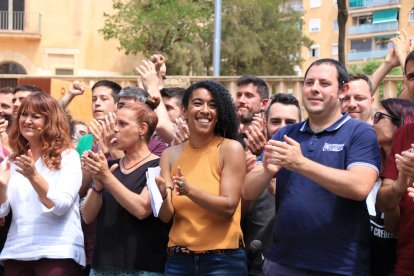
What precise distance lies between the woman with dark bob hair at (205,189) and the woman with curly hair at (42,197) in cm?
67

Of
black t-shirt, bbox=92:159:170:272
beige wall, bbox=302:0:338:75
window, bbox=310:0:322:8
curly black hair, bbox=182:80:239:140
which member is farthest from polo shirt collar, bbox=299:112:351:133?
window, bbox=310:0:322:8

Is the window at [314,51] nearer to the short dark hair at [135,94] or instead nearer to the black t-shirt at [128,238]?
the short dark hair at [135,94]

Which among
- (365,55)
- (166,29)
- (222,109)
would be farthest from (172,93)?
(365,55)

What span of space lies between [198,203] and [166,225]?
1.78 feet

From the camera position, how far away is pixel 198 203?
388cm

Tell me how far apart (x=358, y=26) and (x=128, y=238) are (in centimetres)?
5539

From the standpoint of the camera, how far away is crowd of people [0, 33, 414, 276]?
3.65 m

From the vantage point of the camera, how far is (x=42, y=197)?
4297 mm

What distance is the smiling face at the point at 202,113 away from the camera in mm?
4172

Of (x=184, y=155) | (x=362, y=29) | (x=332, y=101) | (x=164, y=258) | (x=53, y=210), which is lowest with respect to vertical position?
(x=164, y=258)

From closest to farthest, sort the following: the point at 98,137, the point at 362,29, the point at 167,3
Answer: the point at 98,137 → the point at 167,3 → the point at 362,29

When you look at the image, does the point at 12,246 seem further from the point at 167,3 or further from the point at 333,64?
the point at 167,3

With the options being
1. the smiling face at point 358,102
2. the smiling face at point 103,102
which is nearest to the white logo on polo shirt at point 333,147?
the smiling face at point 358,102

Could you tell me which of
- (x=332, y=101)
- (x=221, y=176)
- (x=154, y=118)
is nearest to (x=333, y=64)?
(x=332, y=101)
